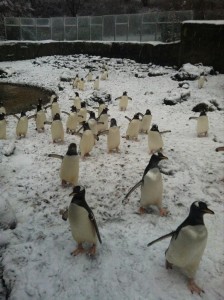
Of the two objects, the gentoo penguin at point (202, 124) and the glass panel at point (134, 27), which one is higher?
the glass panel at point (134, 27)

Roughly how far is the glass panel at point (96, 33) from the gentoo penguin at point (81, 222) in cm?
2335

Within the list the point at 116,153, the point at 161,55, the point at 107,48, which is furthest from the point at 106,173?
the point at 107,48

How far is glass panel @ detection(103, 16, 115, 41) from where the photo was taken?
81.5ft

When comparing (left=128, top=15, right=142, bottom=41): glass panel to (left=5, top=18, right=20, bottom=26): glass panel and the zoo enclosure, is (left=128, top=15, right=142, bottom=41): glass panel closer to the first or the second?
the zoo enclosure

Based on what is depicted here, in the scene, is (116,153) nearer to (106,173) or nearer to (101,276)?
(106,173)

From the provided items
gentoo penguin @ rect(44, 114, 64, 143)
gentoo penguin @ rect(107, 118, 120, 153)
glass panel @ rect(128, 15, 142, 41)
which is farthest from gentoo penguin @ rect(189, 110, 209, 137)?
glass panel @ rect(128, 15, 142, 41)

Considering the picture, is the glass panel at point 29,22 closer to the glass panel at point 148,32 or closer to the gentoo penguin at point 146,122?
the glass panel at point 148,32

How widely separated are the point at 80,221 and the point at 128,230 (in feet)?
2.78

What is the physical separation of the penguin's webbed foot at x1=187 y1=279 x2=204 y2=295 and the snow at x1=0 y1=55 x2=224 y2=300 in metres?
0.05

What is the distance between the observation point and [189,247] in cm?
343

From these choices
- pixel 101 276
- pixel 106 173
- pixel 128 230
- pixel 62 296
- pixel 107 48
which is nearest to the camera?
pixel 62 296

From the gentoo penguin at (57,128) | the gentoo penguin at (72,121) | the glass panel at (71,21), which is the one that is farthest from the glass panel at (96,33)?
the gentoo penguin at (57,128)

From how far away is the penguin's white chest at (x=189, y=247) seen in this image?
3.42 m

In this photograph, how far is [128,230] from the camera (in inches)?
175
